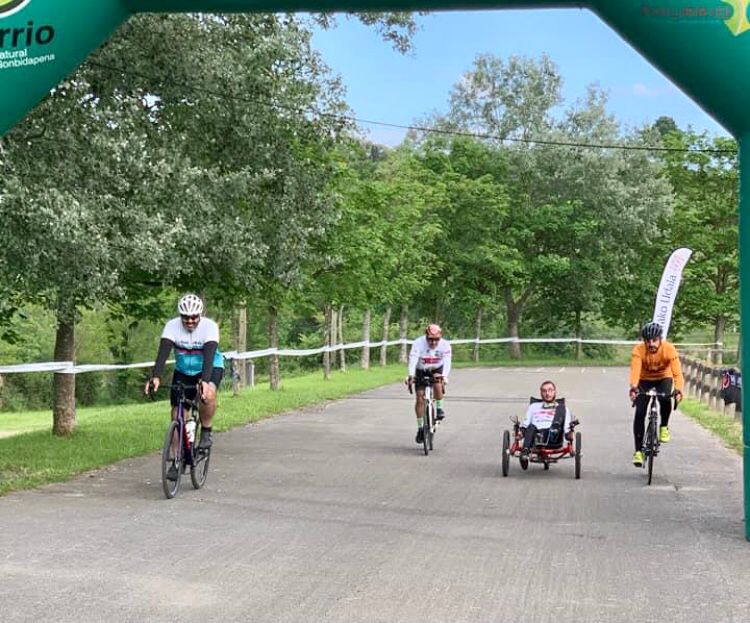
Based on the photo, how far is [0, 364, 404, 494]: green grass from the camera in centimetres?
1178

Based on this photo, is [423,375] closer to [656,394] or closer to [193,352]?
[656,394]

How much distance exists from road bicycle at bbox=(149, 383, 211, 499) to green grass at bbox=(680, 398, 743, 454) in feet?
25.6

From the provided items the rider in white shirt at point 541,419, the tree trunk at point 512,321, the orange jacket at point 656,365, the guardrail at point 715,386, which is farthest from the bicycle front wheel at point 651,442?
the tree trunk at point 512,321

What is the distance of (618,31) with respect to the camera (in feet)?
27.6

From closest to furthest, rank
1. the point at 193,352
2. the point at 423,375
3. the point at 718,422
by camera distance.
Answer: the point at 193,352 → the point at 423,375 → the point at 718,422

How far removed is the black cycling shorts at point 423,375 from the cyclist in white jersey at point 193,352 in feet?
14.4

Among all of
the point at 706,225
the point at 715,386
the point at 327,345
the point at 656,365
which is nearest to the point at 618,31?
the point at 656,365

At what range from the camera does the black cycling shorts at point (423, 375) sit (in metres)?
14.6

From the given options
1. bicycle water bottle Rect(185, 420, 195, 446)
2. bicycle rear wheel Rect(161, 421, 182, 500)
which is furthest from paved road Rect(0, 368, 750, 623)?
bicycle water bottle Rect(185, 420, 195, 446)

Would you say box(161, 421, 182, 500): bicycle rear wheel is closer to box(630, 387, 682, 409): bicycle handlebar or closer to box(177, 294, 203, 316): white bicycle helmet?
box(177, 294, 203, 316): white bicycle helmet

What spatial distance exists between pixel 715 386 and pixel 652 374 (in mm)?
10712

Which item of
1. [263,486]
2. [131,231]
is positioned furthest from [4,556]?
[131,231]

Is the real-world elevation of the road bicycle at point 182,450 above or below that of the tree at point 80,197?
below

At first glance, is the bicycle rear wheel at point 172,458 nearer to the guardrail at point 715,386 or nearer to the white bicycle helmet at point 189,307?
the white bicycle helmet at point 189,307
